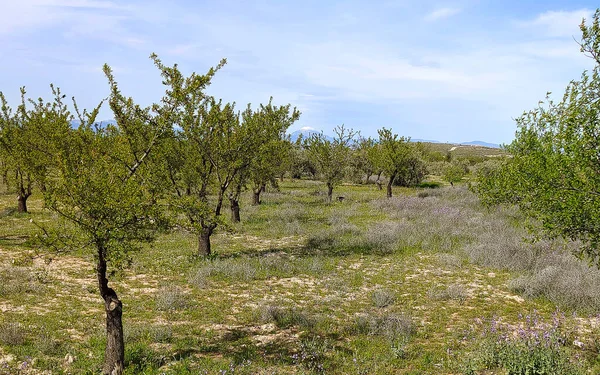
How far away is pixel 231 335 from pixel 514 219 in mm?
22583

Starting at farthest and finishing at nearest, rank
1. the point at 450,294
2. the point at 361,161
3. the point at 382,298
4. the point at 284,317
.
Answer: the point at 361,161 < the point at 450,294 < the point at 382,298 < the point at 284,317

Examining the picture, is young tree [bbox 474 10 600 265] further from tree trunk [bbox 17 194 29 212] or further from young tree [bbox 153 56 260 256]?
tree trunk [bbox 17 194 29 212]

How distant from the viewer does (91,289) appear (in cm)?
1348

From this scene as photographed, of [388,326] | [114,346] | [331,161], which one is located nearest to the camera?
[114,346]

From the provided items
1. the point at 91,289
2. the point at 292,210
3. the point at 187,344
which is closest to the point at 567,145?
the point at 187,344

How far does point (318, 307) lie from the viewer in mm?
12359

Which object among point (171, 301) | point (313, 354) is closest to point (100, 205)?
point (171, 301)

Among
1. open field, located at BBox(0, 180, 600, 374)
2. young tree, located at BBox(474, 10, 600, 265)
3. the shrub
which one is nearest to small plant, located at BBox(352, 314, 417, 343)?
open field, located at BBox(0, 180, 600, 374)

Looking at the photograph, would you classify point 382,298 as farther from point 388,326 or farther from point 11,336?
point 11,336

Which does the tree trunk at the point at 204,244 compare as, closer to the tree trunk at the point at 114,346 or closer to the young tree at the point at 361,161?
the tree trunk at the point at 114,346

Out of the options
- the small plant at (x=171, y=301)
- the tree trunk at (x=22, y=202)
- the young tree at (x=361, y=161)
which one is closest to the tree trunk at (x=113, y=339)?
the small plant at (x=171, y=301)

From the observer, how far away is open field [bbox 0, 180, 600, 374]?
8.55m

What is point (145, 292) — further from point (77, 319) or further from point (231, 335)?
point (231, 335)

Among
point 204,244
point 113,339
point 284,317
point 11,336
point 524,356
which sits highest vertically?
point 204,244
